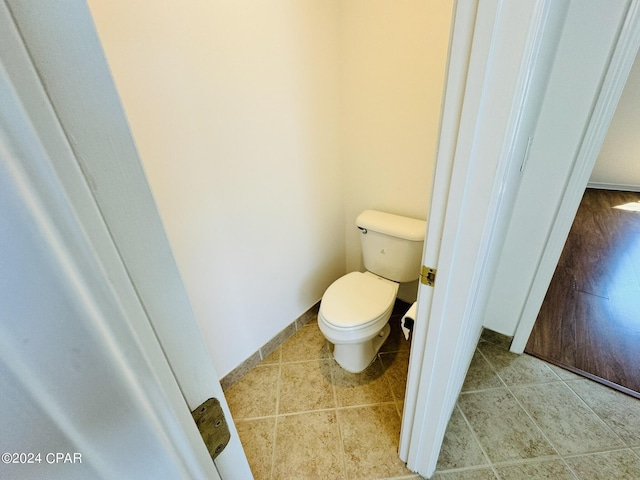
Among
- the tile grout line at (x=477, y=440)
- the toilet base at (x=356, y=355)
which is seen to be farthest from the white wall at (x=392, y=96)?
the tile grout line at (x=477, y=440)

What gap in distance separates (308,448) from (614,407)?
1.43 metres

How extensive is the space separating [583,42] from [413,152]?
0.71 m

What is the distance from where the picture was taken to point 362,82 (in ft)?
5.04

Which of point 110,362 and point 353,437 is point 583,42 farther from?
point 353,437

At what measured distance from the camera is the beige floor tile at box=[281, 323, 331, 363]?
1.71m

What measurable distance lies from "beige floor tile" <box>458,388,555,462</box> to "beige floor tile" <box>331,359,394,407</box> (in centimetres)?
37

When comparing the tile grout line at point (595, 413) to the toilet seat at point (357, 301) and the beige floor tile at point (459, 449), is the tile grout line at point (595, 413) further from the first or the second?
the toilet seat at point (357, 301)

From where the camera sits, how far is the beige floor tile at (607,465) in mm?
Result: 1109

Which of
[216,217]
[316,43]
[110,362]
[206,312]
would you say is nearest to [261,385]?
[206,312]

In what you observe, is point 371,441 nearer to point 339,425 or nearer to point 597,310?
point 339,425

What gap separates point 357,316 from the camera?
139cm

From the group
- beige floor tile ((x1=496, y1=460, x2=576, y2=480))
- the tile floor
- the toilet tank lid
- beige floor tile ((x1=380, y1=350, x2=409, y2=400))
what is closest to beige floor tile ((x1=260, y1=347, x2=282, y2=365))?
the tile floor

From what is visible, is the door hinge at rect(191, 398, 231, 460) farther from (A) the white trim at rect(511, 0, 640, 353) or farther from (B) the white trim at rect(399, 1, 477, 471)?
(A) the white trim at rect(511, 0, 640, 353)

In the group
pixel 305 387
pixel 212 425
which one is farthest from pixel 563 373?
pixel 212 425
